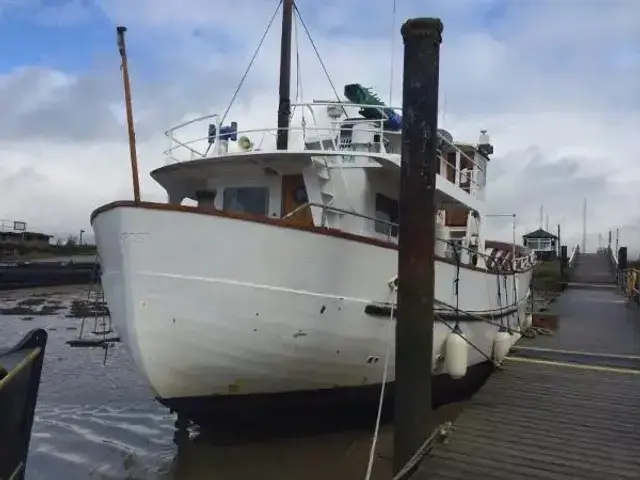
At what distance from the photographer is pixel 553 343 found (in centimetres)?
1259

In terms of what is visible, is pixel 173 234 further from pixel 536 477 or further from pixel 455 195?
pixel 455 195

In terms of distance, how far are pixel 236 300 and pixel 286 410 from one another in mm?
1756

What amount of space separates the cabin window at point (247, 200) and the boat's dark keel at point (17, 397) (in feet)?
11.5

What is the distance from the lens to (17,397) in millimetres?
5105

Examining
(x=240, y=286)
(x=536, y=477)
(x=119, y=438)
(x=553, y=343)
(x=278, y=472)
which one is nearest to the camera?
(x=536, y=477)

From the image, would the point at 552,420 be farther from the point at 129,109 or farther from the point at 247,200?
the point at 129,109

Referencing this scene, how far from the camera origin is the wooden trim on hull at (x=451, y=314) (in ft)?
23.1

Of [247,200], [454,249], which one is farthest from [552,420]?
[247,200]

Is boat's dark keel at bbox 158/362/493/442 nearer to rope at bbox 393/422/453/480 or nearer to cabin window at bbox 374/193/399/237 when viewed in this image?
rope at bbox 393/422/453/480

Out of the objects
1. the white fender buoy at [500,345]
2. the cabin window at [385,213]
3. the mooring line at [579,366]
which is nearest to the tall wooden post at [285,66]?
the cabin window at [385,213]

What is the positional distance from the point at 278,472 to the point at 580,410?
3.88m

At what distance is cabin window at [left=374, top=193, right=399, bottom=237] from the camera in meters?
8.93

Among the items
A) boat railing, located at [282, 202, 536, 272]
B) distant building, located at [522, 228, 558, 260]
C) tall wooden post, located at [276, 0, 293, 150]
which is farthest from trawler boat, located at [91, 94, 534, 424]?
distant building, located at [522, 228, 558, 260]

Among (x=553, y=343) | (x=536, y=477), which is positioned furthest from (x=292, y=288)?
(x=553, y=343)
